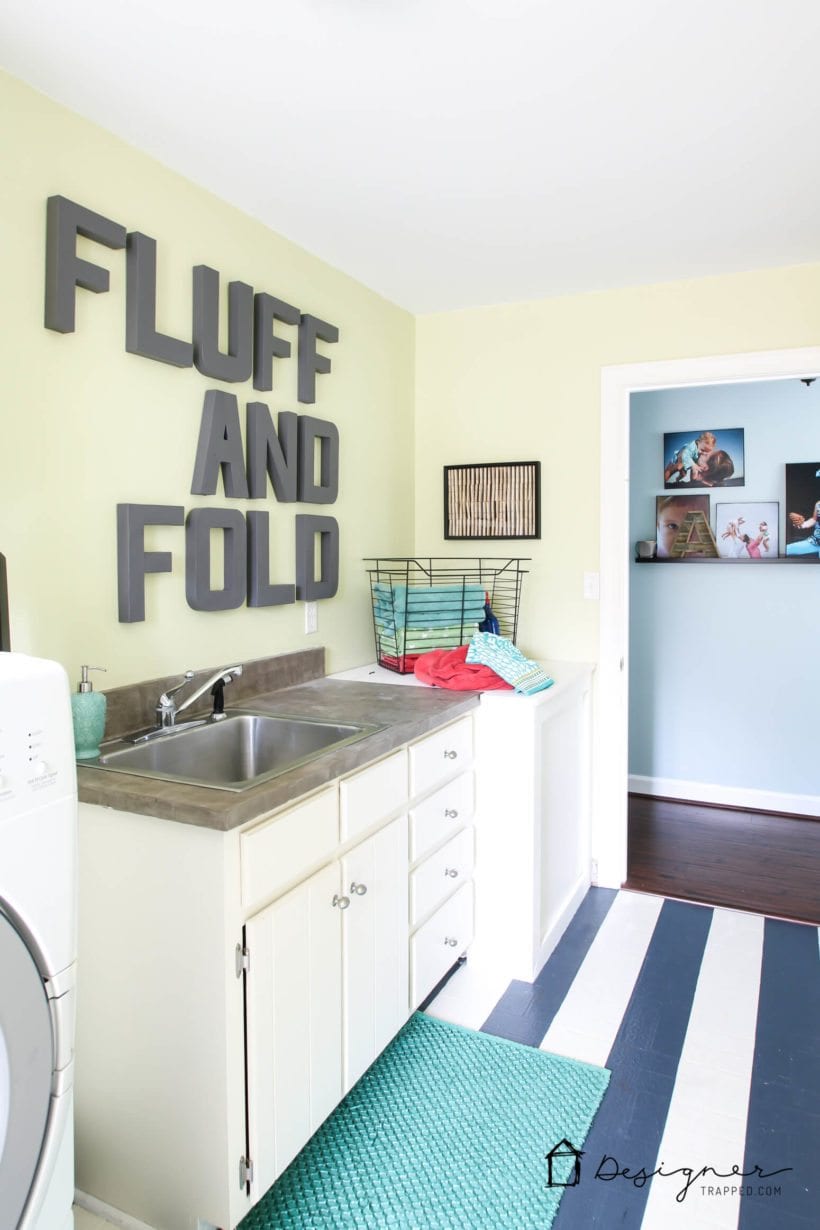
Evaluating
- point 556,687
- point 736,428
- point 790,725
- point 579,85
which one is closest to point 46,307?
point 579,85

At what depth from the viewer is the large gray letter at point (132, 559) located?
1.91 metres

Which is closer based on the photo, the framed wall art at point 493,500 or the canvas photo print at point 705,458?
the framed wall art at point 493,500

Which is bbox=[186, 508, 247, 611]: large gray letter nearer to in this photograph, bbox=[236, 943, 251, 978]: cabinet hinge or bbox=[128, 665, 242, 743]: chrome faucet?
bbox=[128, 665, 242, 743]: chrome faucet

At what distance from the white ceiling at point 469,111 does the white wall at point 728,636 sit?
137 cm

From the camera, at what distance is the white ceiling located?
149 cm

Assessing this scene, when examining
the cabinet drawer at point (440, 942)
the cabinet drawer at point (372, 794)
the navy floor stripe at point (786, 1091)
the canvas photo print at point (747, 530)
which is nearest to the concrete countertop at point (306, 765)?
the cabinet drawer at point (372, 794)

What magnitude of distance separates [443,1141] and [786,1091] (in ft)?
2.77

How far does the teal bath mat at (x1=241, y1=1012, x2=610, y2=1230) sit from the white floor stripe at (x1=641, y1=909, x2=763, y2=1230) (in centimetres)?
19

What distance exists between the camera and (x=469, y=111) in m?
1.79

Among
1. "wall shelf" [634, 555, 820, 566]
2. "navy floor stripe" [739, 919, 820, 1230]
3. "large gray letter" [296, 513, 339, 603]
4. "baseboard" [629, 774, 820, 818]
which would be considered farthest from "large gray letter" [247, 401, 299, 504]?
"baseboard" [629, 774, 820, 818]

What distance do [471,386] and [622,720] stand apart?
1457 mm

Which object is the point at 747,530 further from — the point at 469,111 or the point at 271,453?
the point at 469,111

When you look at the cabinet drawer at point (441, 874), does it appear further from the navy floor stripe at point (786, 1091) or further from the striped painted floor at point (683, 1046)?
the navy floor stripe at point (786, 1091)

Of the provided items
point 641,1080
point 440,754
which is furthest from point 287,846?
point 641,1080
